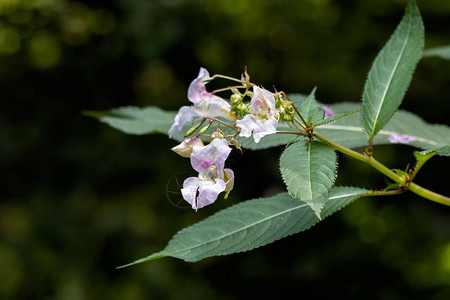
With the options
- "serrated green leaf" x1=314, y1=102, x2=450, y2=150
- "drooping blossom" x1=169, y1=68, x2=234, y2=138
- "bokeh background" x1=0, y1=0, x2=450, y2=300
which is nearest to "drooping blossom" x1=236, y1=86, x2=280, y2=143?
"drooping blossom" x1=169, y1=68, x2=234, y2=138

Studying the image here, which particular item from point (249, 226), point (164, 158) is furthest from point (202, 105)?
point (164, 158)

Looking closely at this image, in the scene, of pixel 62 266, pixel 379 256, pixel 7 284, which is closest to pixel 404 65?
pixel 379 256

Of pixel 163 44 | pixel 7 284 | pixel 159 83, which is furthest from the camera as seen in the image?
pixel 159 83

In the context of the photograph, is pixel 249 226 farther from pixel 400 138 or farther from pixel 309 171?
Result: pixel 400 138

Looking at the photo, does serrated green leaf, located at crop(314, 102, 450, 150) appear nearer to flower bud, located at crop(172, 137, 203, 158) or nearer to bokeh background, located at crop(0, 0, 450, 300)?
flower bud, located at crop(172, 137, 203, 158)

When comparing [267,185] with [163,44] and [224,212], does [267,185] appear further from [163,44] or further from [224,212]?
[224,212]

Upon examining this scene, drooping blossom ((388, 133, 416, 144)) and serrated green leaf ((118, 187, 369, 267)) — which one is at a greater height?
drooping blossom ((388, 133, 416, 144))

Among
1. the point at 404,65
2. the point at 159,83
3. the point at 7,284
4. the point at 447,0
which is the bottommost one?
the point at 7,284
